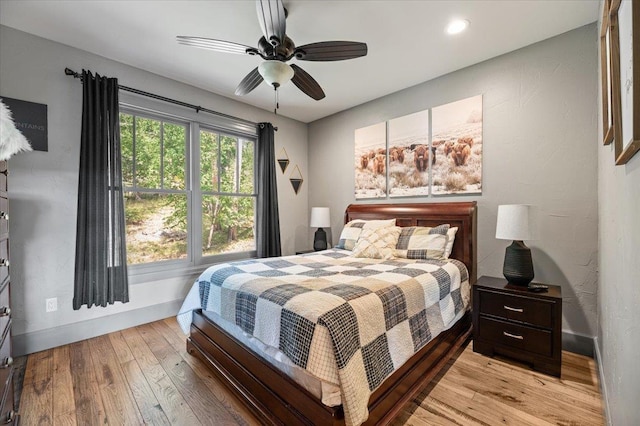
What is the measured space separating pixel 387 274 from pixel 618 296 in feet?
3.88

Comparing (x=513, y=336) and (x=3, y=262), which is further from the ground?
(x=3, y=262)

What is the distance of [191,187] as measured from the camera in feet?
11.3

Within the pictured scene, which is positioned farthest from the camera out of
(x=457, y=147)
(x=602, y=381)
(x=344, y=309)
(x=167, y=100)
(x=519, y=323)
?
(x=167, y=100)

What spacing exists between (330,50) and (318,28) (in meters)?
0.53

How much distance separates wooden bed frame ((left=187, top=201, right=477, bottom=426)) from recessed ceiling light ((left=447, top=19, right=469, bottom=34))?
1.59 meters

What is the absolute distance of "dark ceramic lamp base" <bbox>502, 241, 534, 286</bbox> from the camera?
2.25 m

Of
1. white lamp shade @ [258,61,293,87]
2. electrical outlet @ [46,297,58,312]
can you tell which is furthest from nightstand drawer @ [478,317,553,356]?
electrical outlet @ [46,297,58,312]

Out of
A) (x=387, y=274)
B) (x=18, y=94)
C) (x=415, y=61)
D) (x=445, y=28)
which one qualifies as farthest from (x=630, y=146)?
(x=18, y=94)

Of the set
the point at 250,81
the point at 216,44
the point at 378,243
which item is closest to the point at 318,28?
the point at 250,81

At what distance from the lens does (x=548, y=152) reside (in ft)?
8.18

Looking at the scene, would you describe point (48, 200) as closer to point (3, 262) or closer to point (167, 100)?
point (3, 262)

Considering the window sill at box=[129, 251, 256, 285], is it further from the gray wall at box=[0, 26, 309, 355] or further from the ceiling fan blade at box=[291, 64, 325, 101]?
the ceiling fan blade at box=[291, 64, 325, 101]

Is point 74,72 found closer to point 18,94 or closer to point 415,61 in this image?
point 18,94

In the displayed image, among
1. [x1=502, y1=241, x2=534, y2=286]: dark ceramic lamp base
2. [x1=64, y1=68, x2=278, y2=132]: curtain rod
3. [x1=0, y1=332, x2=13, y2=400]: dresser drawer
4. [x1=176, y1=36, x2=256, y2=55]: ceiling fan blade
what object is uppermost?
[x1=64, y1=68, x2=278, y2=132]: curtain rod
